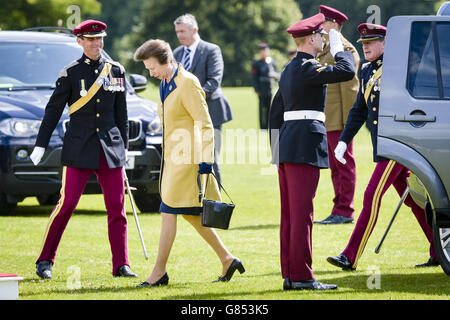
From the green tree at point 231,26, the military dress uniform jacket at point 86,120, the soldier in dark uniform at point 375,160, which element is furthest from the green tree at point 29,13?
the green tree at point 231,26

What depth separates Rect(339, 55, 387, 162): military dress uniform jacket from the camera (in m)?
9.30

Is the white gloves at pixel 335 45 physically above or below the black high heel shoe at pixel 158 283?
above

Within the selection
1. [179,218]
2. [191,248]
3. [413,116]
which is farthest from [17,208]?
[413,116]

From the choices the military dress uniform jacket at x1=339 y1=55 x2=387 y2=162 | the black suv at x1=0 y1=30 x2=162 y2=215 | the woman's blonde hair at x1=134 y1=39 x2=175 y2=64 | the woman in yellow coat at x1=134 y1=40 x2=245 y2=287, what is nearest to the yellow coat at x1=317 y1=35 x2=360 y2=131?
the black suv at x1=0 y1=30 x2=162 y2=215

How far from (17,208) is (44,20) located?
44.9 ft

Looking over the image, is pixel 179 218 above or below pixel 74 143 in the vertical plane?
below

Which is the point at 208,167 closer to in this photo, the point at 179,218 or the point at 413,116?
the point at 413,116

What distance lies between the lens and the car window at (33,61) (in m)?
13.7

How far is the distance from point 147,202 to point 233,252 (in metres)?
3.50

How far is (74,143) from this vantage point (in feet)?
29.9

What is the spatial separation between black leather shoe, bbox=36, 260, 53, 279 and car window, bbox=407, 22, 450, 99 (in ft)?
10.5

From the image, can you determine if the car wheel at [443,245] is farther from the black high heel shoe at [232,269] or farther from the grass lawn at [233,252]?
the black high heel shoe at [232,269]

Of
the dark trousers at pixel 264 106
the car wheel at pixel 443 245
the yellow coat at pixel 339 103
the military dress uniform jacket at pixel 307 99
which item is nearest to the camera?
the military dress uniform jacket at pixel 307 99

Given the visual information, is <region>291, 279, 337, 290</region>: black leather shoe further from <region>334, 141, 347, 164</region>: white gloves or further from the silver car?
<region>334, 141, 347, 164</region>: white gloves
